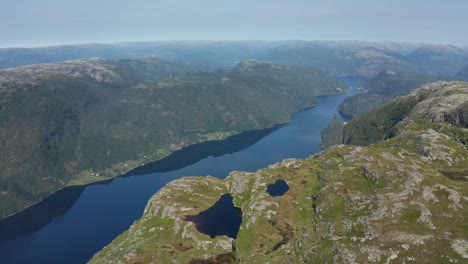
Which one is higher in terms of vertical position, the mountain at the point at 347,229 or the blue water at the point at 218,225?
the mountain at the point at 347,229

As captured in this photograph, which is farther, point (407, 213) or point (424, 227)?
point (407, 213)

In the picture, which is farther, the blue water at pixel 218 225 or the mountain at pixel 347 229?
the blue water at pixel 218 225

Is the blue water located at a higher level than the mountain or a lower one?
lower

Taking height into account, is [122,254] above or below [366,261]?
below

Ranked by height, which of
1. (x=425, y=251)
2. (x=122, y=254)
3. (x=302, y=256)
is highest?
(x=425, y=251)

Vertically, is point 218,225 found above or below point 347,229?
Answer: below

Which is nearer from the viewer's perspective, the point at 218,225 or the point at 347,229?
the point at 347,229

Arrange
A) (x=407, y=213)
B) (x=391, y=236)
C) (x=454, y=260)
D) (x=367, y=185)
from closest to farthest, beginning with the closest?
(x=454, y=260) → (x=391, y=236) → (x=407, y=213) → (x=367, y=185)

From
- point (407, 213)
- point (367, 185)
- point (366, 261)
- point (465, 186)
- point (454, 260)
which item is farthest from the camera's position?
point (367, 185)

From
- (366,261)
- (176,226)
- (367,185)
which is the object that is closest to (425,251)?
(366,261)

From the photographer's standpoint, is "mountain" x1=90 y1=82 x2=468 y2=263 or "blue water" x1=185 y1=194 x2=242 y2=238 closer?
"mountain" x1=90 y1=82 x2=468 y2=263

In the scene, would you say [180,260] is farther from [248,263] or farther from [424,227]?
[424,227]
